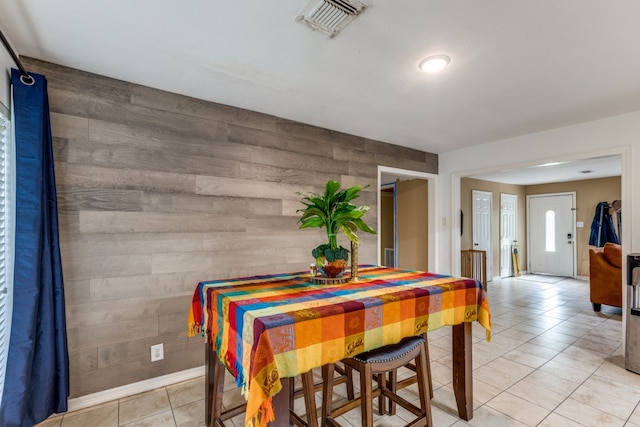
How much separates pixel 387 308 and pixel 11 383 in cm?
212

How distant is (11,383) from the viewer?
1777mm

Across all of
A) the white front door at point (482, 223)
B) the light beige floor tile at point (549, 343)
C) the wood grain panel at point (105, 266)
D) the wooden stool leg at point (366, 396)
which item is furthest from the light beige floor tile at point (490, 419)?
the white front door at point (482, 223)

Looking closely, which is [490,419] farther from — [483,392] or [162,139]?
[162,139]

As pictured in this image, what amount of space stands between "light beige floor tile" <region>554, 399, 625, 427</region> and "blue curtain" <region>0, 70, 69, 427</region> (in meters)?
3.31

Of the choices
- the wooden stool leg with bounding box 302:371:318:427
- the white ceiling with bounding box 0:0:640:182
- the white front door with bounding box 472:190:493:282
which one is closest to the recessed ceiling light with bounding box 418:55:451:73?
the white ceiling with bounding box 0:0:640:182

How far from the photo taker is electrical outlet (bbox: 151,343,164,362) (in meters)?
2.48

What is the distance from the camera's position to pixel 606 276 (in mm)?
4352

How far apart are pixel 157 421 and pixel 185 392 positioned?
1.18ft

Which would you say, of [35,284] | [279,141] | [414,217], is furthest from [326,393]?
[414,217]

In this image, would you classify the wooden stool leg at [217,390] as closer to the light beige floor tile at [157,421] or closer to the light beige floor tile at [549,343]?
the light beige floor tile at [157,421]

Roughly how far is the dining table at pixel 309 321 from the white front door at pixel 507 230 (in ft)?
20.1

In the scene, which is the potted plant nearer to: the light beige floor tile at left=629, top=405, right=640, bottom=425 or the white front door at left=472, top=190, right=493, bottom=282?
the light beige floor tile at left=629, top=405, right=640, bottom=425

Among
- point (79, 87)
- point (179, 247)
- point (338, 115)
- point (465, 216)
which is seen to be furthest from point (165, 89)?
point (465, 216)

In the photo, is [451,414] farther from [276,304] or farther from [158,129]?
[158,129]
